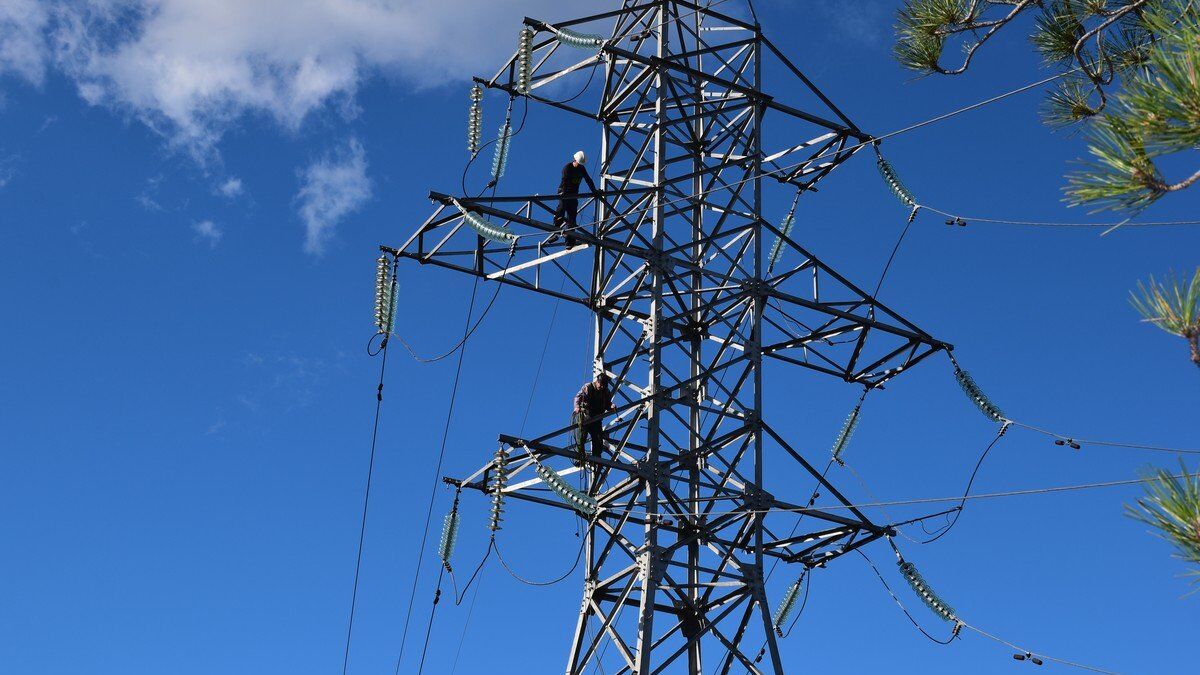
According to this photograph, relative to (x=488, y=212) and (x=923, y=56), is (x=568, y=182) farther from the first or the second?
(x=923, y=56)

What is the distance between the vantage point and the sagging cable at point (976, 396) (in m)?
18.3

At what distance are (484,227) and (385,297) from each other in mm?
1591

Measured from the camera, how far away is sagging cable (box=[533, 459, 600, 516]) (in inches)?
610

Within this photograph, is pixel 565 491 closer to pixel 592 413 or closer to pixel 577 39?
pixel 592 413

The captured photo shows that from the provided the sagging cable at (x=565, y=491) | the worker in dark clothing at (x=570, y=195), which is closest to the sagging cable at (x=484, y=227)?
the worker in dark clothing at (x=570, y=195)

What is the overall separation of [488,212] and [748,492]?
14.5 ft

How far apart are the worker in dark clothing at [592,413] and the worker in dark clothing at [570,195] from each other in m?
1.78

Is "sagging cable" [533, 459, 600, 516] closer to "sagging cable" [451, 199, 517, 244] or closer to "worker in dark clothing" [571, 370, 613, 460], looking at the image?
"worker in dark clothing" [571, 370, 613, 460]

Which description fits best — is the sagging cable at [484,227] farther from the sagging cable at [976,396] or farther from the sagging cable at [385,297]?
the sagging cable at [976,396]

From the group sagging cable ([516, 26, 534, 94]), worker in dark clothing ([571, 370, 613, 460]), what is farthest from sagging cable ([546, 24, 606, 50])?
worker in dark clothing ([571, 370, 613, 460])

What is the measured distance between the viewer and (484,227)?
16.0 metres

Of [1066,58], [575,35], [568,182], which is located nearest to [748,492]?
[568,182]

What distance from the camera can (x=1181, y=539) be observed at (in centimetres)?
637

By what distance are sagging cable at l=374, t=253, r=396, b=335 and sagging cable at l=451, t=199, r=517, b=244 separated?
1.18 meters
